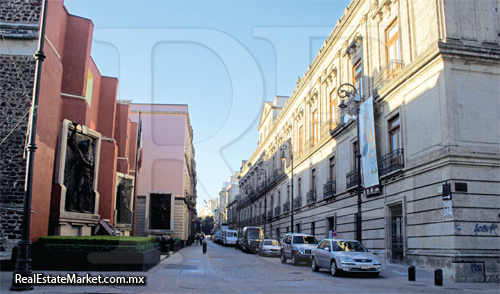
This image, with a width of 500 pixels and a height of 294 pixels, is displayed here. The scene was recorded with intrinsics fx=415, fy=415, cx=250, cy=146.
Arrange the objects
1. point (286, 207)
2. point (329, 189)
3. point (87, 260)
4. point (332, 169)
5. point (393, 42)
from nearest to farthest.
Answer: point (87, 260), point (393, 42), point (329, 189), point (332, 169), point (286, 207)

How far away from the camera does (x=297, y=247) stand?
23.1 m

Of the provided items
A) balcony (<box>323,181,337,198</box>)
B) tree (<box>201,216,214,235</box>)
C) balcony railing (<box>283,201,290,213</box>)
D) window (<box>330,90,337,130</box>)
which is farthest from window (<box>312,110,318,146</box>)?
tree (<box>201,216,214,235</box>)

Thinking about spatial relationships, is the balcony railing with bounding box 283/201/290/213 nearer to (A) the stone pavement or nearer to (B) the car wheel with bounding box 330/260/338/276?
(B) the car wheel with bounding box 330/260/338/276

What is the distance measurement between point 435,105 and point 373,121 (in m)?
5.37

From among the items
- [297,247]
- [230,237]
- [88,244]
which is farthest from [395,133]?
[230,237]

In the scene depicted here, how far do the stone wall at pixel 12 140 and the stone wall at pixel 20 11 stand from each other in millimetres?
1612

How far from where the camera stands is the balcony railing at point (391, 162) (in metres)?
19.7

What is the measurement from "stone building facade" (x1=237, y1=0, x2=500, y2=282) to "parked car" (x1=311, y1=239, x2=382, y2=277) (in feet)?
8.08

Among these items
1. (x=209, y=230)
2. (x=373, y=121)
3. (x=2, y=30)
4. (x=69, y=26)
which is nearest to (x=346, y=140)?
(x=373, y=121)

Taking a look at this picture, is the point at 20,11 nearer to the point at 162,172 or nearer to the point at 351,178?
the point at 351,178

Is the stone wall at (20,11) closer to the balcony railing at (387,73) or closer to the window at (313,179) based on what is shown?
the balcony railing at (387,73)

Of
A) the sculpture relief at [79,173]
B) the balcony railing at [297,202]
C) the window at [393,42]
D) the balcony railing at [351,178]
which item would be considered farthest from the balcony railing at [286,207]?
the window at [393,42]

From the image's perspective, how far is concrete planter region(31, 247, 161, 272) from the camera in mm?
14961

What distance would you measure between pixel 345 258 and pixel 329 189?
13.9 m
